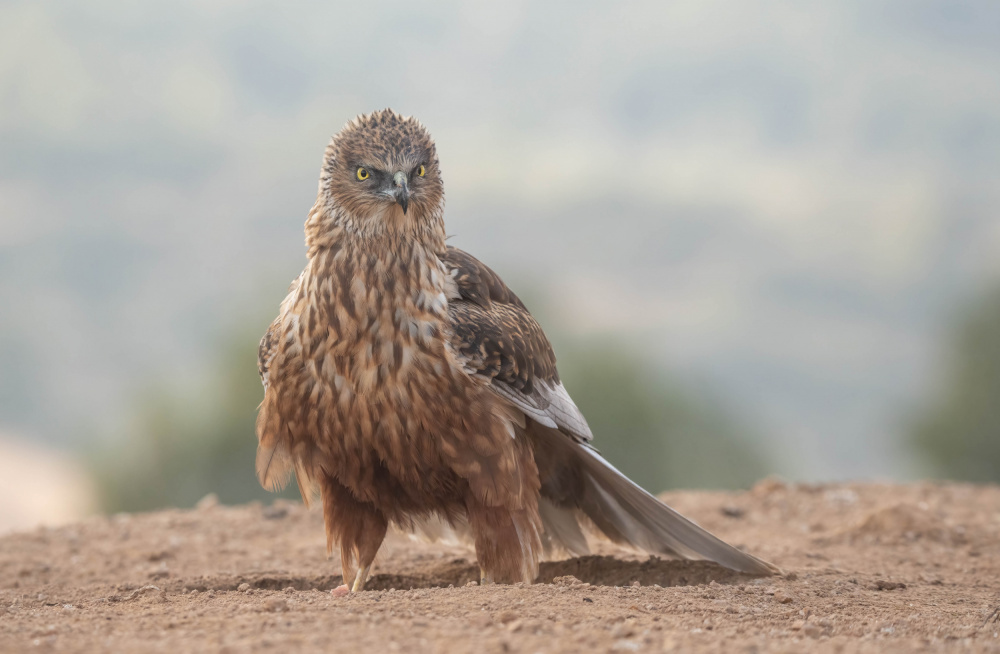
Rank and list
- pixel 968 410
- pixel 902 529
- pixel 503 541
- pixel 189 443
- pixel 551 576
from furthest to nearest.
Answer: pixel 189 443 → pixel 968 410 → pixel 902 529 → pixel 551 576 → pixel 503 541

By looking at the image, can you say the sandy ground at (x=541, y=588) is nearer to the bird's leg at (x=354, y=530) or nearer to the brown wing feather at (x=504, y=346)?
the bird's leg at (x=354, y=530)

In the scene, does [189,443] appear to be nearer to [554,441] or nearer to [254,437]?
[254,437]

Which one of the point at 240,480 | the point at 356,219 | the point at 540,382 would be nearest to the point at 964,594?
the point at 540,382

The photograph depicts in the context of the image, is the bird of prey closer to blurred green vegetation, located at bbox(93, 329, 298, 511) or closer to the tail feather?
the tail feather

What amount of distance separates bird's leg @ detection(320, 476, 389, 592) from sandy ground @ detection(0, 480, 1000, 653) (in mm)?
307

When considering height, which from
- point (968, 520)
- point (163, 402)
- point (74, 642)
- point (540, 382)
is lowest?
point (74, 642)

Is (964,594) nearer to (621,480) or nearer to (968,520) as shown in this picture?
(621,480)

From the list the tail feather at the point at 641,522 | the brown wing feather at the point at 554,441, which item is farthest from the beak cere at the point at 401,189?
the tail feather at the point at 641,522

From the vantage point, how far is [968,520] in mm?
8055

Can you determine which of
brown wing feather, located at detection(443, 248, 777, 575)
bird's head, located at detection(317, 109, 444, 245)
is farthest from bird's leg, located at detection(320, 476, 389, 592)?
bird's head, located at detection(317, 109, 444, 245)

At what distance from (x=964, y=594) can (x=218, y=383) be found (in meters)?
21.3

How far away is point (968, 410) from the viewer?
2220cm

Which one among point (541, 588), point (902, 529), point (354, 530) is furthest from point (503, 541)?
point (902, 529)

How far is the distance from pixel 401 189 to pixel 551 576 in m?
2.92
